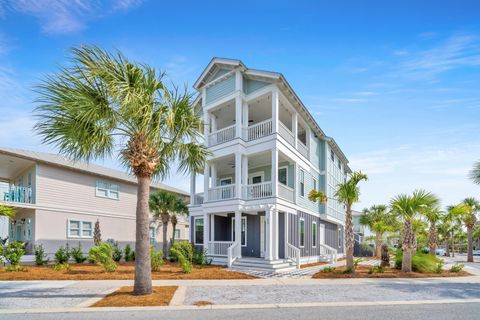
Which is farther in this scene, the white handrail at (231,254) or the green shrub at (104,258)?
the white handrail at (231,254)

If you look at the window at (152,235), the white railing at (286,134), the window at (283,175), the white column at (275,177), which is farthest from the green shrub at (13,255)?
the window at (152,235)

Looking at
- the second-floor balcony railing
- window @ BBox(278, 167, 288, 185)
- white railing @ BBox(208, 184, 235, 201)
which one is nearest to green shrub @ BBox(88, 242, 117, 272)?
white railing @ BBox(208, 184, 235, 201)

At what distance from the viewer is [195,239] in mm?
22344

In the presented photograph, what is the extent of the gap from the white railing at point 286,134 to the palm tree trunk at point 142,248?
10.6 meters

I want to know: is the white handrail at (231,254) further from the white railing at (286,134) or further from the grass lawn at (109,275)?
the white railing at (286,134)

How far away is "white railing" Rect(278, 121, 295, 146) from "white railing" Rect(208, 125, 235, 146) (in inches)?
107

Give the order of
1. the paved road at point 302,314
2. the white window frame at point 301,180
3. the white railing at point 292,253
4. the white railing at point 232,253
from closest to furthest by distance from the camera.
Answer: the paved road at point 302,314, the white railing at point 232,253, the white railing at point 292,253, the white window frame at point 301,180

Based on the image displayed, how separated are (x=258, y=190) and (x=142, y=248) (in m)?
9.94

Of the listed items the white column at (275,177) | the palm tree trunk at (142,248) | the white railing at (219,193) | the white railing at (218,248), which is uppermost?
the white column at (275,177)

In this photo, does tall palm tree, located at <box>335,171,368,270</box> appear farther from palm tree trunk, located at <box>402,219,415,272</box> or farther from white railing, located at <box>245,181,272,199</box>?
white railing, located at <box>245,181,272,199</box>

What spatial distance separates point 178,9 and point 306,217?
15.0m

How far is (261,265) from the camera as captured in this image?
1686 centimetres

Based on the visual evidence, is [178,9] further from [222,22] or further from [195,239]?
[195,239]

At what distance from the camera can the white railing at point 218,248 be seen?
63.3 ft
